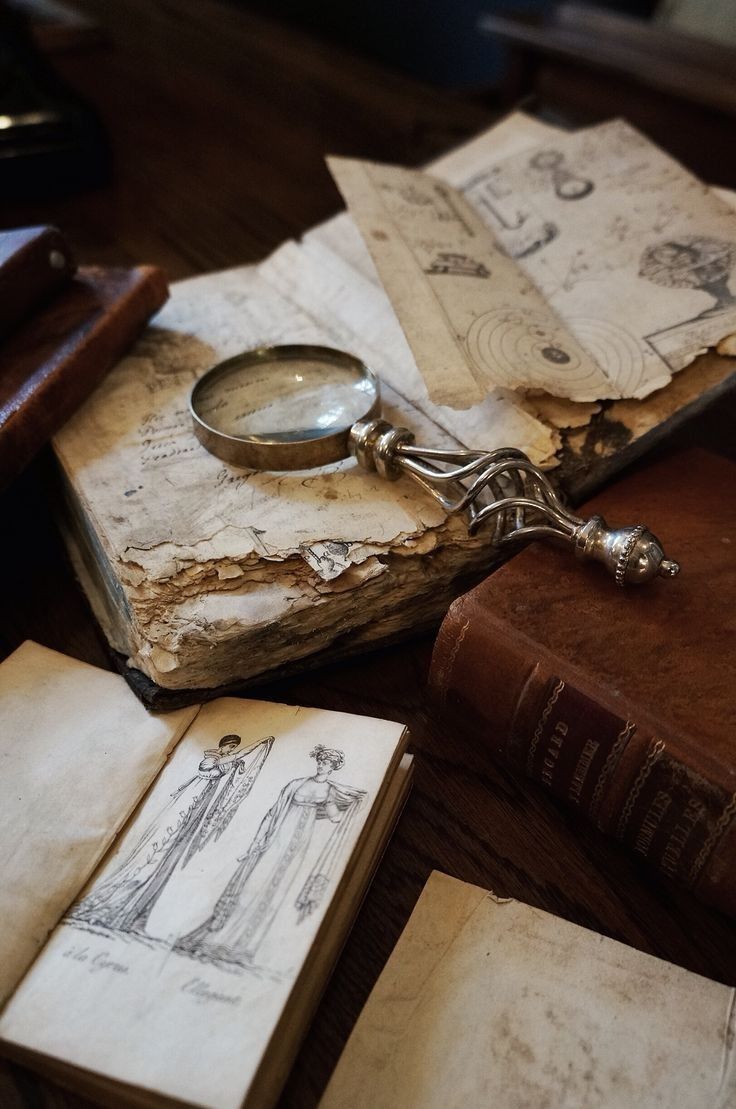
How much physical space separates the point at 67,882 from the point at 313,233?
1057 mm

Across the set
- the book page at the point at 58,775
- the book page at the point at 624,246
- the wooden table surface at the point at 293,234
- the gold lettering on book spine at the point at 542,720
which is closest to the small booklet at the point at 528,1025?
the wooden table surface at the point at 293,234

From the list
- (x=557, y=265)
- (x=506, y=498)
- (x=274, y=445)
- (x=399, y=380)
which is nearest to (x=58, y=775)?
(x=274, y=445)

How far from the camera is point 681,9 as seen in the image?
6.84ft

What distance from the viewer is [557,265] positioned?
49.9 inches

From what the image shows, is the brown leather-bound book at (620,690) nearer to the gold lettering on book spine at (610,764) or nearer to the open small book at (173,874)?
the gold lettering on book spine at (610,764)

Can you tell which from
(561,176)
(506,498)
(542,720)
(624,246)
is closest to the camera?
(542,720)

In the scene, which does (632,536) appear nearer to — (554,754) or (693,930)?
(554,754)

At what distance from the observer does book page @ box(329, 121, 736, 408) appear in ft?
3.50

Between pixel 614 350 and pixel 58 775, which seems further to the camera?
pixel 614 350

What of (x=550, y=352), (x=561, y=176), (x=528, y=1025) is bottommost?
(x=528, y=1025)

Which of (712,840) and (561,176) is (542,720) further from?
(561,176)

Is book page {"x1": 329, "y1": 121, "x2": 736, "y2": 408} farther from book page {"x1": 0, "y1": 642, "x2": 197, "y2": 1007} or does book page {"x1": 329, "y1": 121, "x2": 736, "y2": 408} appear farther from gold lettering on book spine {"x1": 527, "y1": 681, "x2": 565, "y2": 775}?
book page {"x1": 0, "y1": 642, "x2": 197, "y2": 1007}

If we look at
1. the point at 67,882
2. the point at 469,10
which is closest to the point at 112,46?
the point at 469,10

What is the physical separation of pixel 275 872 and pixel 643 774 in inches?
12.5
